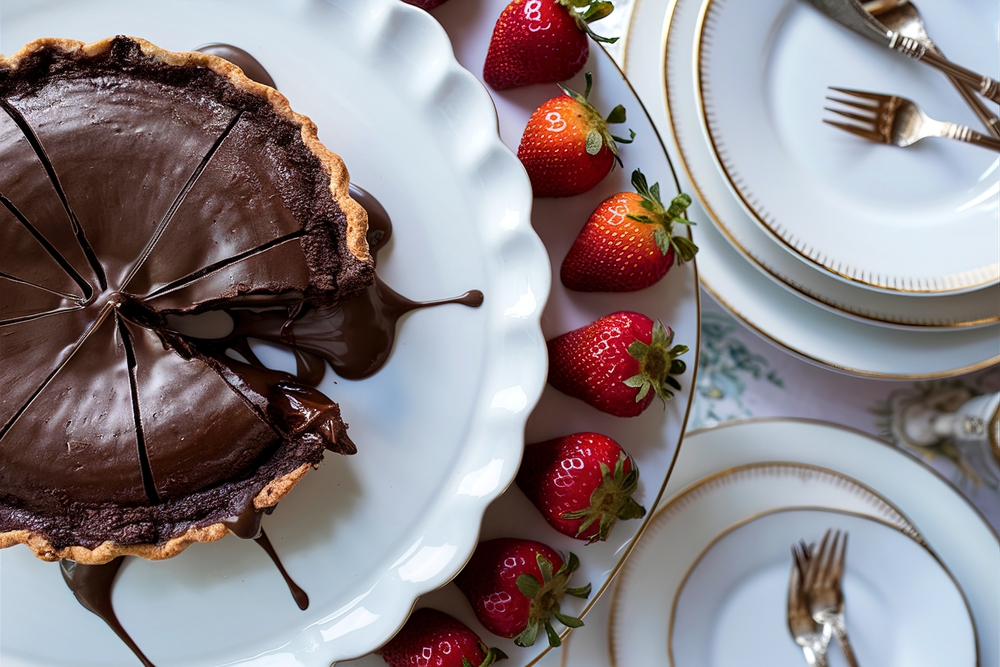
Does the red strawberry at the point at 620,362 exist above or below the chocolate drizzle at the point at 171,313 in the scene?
below

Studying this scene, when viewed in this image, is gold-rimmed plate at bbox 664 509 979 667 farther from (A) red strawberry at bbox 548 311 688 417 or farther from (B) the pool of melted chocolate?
(B) the pool of melted chocolate

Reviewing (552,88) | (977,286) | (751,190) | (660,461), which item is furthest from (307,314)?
(977,286)

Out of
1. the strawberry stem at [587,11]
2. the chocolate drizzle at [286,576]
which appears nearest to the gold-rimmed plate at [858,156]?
the strawberry stem at [587,11]

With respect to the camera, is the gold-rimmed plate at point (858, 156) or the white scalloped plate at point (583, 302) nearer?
the white scalloped plate at point (583, 302)

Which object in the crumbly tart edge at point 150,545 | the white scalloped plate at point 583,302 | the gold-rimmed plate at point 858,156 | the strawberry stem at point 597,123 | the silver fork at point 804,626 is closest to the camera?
the crumbly tart edge at point 150,545

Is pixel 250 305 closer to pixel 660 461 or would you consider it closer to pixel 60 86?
pixel 60 86

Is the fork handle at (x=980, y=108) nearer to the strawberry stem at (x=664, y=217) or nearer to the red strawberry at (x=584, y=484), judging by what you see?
the strawberry stem at (x=664, y=217)
